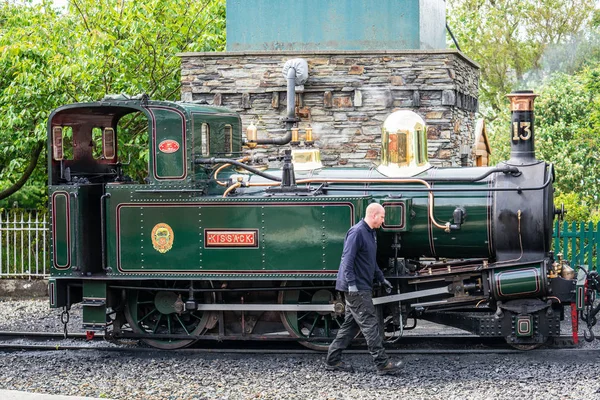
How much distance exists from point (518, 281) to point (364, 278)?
160 cm

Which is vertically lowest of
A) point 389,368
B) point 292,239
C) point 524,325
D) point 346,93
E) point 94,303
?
point 389,368

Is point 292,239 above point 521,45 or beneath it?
beneath

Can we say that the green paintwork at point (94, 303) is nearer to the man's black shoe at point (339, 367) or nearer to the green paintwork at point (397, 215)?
the man's black shoe at point (339, 367)

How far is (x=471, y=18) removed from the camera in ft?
95.6

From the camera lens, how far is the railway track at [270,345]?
9.52 meters

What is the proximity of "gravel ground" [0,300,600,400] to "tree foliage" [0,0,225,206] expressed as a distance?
5.29 m

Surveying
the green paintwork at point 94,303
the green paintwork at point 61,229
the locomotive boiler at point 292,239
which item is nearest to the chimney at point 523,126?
the locomotive boiler at point 292,239

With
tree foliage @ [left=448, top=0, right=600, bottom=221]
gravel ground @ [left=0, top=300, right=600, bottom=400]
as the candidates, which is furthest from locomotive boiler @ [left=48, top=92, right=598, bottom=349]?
tree foliage @ [left=448, top=0, right=600, bottom=221]

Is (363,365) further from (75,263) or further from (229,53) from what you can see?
(229,53)

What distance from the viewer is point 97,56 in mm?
14477

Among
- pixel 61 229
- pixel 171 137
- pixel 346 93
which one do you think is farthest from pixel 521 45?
pixel 61 229

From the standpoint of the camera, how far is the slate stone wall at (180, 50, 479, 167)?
511 inches

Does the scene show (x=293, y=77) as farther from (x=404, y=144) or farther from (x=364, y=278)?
(x=364, y=278)

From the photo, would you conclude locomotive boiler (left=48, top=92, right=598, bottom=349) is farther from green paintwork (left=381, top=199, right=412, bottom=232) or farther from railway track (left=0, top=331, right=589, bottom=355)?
railway track (left=0, top=331, right=589, bottom=355)
